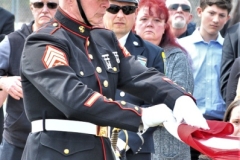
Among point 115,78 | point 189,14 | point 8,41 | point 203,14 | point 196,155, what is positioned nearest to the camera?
point 115,78

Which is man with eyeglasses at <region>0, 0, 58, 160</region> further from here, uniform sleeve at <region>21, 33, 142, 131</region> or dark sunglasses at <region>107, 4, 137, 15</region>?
uniform sleeve at <region>21, 33, 142, 131</region>

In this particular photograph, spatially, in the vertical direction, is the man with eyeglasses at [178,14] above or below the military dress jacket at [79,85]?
below

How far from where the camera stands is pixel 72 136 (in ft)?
12.5

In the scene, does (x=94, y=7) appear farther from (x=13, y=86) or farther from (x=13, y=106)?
(x=13, y=106)

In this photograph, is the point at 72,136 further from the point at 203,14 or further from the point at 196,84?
the point at 203,14

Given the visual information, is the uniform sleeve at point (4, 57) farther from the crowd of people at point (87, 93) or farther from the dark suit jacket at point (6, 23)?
the dark suit jacket at point (6, 23)

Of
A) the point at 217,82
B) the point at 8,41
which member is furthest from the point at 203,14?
the point at 8,41

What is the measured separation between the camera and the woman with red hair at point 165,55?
6059 millimetres

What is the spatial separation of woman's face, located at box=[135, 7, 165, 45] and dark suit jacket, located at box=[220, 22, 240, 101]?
2.21 ft

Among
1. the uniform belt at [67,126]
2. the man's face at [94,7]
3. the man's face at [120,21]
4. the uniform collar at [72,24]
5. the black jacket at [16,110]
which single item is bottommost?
the black jacket at [16,110]

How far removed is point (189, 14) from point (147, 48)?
246 cm

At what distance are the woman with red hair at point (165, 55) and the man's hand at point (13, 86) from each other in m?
1.15

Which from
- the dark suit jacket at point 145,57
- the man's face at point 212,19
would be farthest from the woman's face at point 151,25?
the man's face at point 212,19

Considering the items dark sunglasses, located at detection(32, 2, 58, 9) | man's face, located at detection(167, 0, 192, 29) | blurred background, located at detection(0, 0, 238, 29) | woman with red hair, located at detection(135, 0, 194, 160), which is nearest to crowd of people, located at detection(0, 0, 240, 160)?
woman with red hair, located at detection(135, 0, 194, 160)
